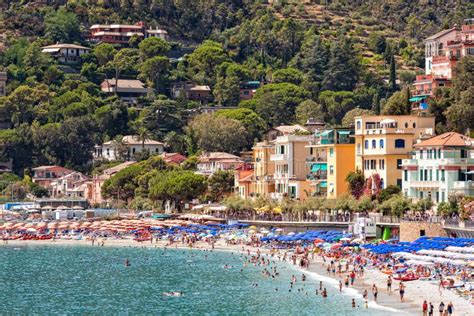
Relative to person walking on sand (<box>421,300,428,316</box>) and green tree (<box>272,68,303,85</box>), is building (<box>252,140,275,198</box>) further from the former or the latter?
green tree (<box>272,68,303,85</box>)

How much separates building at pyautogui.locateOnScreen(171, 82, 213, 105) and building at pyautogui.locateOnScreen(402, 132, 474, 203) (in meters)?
91.8

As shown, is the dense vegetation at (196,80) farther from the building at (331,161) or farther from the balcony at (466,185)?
the balcony at (466,185)

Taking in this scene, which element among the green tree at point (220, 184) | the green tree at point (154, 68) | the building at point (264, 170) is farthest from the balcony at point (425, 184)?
the green tree at point (154, 68)

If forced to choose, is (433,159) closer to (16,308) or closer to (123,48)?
(16,308)

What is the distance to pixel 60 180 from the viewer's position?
150 m

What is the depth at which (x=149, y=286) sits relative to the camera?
7712 cm

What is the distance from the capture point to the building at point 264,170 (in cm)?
10875

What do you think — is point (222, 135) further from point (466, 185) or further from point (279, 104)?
point (466, 185)

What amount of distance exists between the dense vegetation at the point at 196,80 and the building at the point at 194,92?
1256 millimetres

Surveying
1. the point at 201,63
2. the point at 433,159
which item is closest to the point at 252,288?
the point at 433,159

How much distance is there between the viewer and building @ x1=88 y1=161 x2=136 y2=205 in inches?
5598

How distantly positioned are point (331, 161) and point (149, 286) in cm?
2537

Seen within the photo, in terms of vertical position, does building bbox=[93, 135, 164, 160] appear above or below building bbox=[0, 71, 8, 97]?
below

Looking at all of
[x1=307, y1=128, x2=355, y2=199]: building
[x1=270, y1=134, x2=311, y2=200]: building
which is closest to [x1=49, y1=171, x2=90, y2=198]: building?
[x1=270, y1=134, x2=311, y2=200]: building
